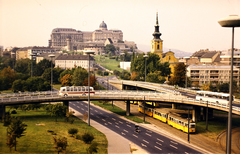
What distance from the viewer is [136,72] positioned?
141625 mm

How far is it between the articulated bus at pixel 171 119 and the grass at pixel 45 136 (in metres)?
16.4

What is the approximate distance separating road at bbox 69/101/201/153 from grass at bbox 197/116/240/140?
9.42 meters

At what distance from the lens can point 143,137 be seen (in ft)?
165

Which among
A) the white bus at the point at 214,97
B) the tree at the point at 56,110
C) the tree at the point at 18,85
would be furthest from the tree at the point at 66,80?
the white bus at the point at 214,97

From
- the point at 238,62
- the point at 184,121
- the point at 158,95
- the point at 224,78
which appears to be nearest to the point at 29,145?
the point at 184,121

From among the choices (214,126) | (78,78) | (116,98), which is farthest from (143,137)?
(78,78)

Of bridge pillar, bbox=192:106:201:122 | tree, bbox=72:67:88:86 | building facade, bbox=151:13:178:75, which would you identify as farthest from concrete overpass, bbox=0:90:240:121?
building facade, bbox=151:13:178:75

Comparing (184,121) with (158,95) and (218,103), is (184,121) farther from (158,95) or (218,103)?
(158,95)

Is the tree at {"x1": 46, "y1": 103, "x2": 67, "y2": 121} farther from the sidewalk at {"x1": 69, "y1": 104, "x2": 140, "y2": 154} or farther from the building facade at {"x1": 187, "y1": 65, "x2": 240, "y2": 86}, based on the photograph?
the building facade at {"x1": 187, "y1": 65, "x2": 240, "y2": 86}

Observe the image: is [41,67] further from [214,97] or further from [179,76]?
[214,97]

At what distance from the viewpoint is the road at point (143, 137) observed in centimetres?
4378

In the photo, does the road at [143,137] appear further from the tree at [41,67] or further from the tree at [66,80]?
the tree at [41,67]

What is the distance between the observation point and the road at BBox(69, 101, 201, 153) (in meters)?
43.8

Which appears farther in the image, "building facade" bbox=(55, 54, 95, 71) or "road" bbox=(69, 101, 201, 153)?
"building facade" bbox=(55, 54, 95, 71)
